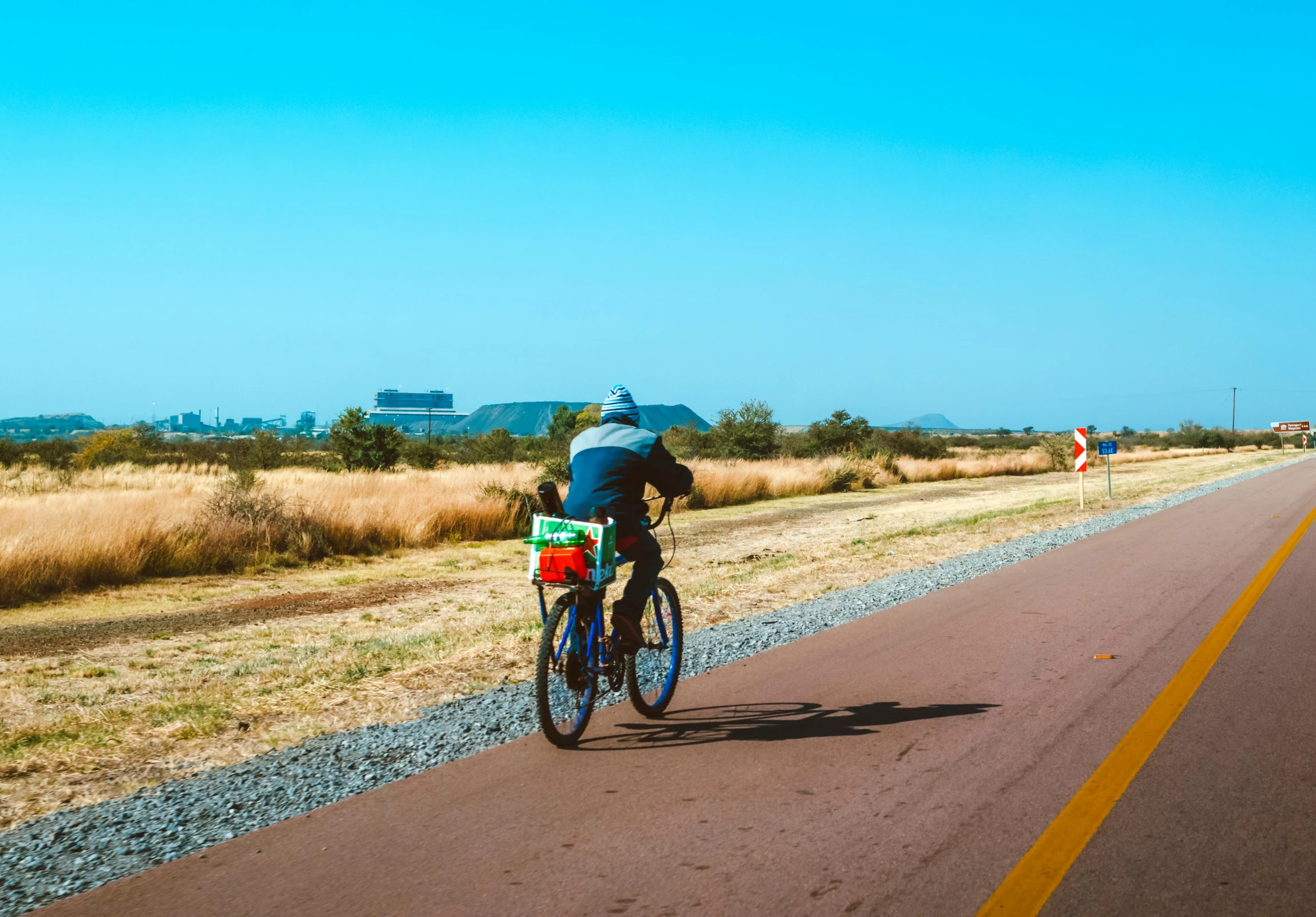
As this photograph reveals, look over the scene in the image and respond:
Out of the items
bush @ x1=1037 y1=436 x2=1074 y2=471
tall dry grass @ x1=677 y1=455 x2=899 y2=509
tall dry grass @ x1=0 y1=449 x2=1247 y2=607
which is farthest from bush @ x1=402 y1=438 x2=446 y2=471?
bush @ x1=1037 y1=436 x2=1074 y2=471

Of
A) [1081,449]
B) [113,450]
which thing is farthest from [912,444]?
[113,450]

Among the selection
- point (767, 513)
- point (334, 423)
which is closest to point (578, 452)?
point (767, 513)

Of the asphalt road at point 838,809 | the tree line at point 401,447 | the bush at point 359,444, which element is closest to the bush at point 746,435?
the tree line at point 401,447

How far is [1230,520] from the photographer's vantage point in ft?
63.0

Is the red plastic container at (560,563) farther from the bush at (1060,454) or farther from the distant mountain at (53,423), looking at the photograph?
the distant mountain at (53,423)

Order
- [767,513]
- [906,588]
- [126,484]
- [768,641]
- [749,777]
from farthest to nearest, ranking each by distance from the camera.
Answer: [126,484]
[767,513]
[906,588]
[768,641]
[749,777]

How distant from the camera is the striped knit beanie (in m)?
5.84

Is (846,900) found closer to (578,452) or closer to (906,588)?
(578,452)

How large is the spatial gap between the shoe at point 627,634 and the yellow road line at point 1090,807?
2463 millimetres

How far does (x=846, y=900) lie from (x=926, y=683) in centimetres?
347

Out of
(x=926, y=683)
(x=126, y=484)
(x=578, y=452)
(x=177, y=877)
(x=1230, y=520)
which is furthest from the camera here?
(x=126, y=484)

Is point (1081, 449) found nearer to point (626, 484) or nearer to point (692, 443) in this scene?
point (626, 484)

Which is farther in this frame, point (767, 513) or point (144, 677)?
point (767, 513)

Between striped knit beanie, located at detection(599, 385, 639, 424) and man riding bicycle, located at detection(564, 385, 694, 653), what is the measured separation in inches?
0.5
